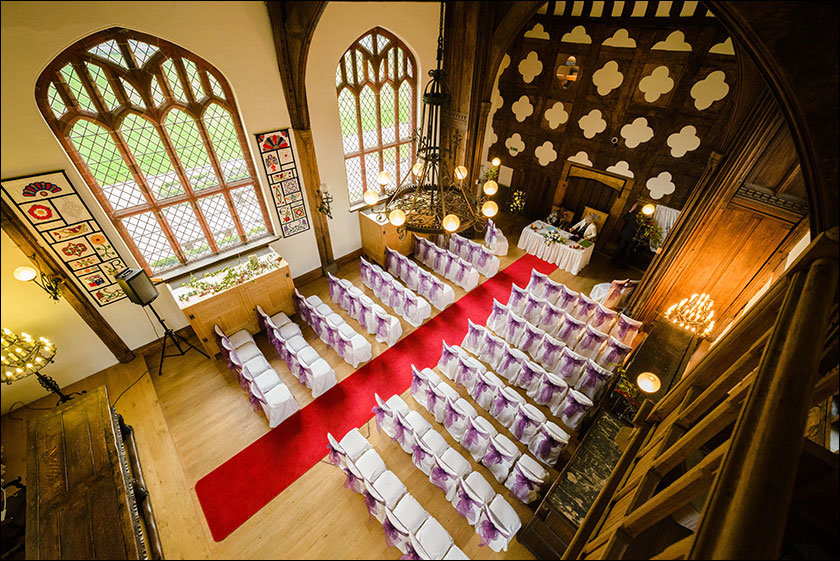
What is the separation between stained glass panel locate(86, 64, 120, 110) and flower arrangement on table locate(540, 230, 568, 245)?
9154 mm

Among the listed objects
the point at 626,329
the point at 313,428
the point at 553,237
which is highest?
the point at 553,237

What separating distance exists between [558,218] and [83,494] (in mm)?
10772

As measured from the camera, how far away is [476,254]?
30.3ft

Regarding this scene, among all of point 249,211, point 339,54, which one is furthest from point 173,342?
point 339,54

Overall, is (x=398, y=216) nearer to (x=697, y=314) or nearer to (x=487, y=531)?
(x=487, y=531)

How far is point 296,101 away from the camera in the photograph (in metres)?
6.70

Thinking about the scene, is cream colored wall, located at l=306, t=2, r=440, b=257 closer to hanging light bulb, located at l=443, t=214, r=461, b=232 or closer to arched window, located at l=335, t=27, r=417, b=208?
arched window, located at l=335, t=27, r=417, b=208

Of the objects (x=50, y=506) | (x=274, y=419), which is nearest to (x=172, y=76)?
(x=274, y=419)

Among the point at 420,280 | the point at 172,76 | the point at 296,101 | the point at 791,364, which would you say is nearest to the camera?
the point at 791,364

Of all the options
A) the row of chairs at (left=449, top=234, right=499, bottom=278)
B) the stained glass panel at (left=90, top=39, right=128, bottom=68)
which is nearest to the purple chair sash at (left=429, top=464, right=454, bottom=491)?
the row of chairs at (left=449, top=234, right=499, bottom=278)

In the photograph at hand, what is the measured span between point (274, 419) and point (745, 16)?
6656 millimetres

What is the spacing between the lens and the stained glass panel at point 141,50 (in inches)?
205

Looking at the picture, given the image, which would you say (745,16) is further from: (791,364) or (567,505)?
(567,505)

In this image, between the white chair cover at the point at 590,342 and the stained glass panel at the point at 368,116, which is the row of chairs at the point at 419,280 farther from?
the white chair cover at the point at 590,342
